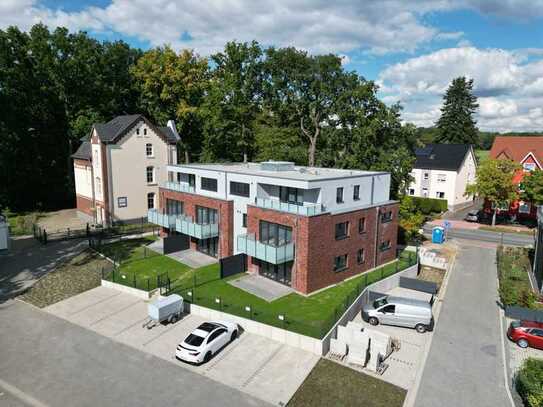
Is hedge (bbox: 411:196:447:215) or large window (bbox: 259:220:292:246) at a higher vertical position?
large window (bbox: 259:220:292:246)

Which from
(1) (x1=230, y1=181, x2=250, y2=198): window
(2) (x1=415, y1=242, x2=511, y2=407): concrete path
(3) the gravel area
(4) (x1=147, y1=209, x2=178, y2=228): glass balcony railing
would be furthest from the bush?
(4) (x1=147, y1=209, x2=178, y2=228): glass balcony railing

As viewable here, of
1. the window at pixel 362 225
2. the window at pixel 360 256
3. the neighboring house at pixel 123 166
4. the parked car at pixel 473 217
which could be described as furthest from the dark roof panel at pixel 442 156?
the neighboring house at pixel 123 166

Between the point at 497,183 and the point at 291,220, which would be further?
the point at 497,183

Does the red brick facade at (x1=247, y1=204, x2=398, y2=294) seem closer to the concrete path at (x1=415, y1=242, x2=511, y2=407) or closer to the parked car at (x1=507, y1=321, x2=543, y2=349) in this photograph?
the concrete path at (x1=415, y1=242, x2=511, y2=407)

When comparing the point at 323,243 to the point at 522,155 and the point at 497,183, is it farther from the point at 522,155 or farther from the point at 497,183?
the point at 522,155

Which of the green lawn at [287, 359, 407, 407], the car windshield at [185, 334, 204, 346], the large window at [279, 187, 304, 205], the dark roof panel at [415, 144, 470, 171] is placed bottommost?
the green lawn at [287, 359, 407, 407]

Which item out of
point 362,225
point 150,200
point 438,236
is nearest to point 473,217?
point 438,236

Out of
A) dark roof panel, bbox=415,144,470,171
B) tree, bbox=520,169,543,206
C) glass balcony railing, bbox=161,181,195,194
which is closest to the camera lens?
glass balcony railing, bbox=161,181,195,194
